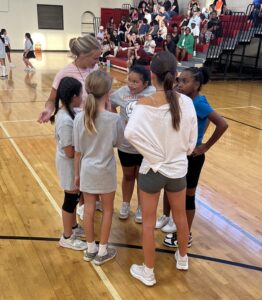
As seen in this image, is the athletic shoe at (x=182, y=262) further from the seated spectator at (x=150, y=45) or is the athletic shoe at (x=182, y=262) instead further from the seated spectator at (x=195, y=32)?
the seated spectator at (x=195, y=32)

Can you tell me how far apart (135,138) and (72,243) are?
3.75ft

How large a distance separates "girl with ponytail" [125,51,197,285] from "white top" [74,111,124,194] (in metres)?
0.25

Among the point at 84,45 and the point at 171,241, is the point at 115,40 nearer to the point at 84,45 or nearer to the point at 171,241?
the point at 84,45

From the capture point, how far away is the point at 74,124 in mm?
2213

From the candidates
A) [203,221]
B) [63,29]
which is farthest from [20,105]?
[63,29]

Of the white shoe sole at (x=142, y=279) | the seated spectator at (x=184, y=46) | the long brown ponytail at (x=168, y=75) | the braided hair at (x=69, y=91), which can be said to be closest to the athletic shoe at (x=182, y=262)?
the white shoe sole at (x=142, y=279)

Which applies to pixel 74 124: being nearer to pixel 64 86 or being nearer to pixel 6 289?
pixel 64 86

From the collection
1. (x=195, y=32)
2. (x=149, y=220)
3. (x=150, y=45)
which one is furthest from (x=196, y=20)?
(x=149, y=220)

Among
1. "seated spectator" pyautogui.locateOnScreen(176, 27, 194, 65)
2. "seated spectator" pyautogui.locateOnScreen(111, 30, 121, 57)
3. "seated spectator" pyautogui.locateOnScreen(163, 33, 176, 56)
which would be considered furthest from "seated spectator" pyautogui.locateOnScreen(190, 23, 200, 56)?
"seated spectator" pyautogui.locateOnScreen(111, 30, 121, 57)

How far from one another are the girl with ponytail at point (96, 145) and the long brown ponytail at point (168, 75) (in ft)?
1.21

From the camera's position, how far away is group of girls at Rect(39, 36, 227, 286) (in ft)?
6.36

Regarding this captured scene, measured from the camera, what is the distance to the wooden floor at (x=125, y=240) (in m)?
2.27

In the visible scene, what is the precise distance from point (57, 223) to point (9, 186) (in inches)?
37.5

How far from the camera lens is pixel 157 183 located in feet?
6.75
